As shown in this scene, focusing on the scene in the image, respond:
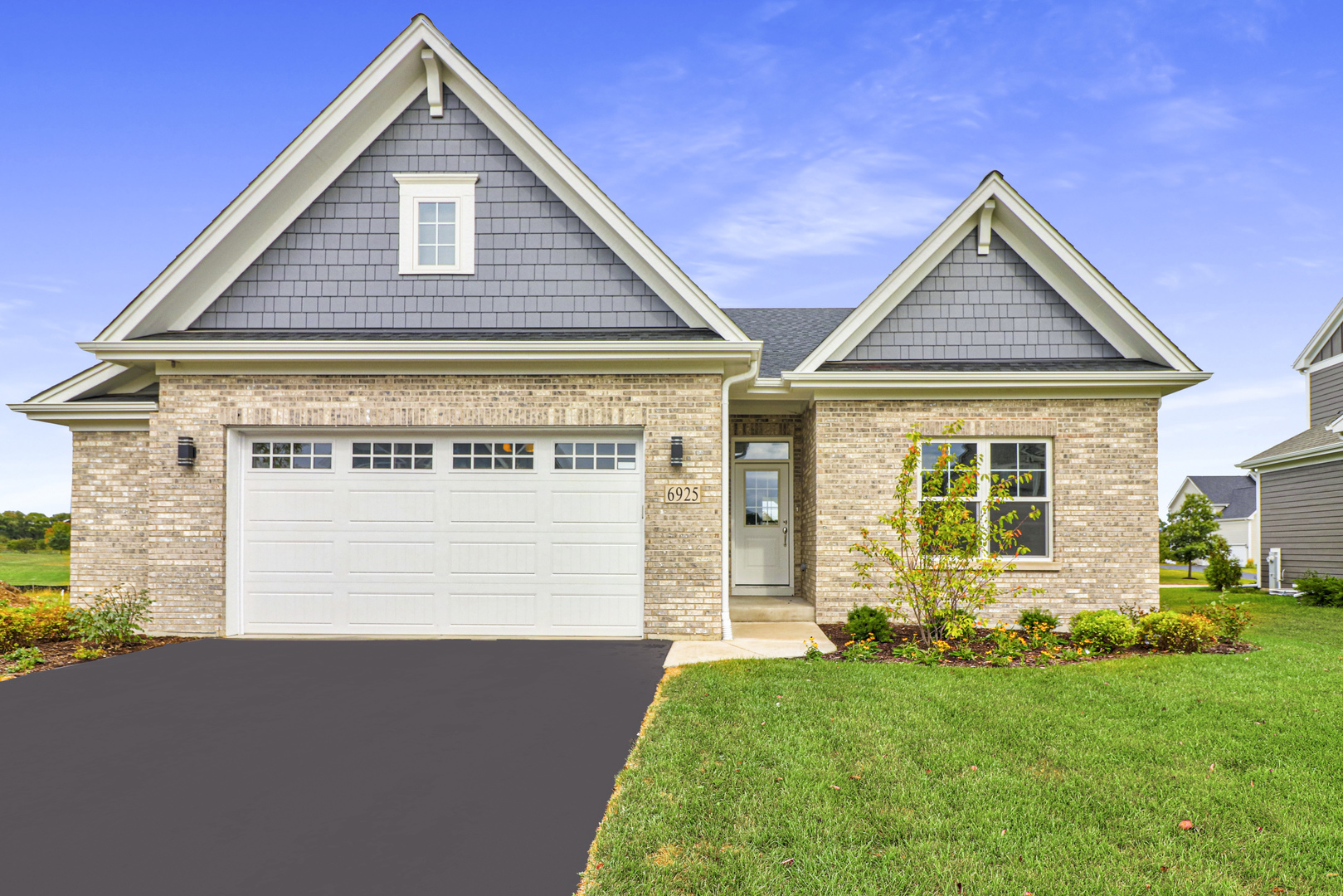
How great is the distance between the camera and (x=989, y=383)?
10.7 meters

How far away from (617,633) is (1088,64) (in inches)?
492

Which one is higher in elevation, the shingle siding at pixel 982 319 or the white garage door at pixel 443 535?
the shingle siding at pixel 982 319

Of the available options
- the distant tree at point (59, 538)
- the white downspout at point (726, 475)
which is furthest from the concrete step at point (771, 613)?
the distant tree at point (59, 538)

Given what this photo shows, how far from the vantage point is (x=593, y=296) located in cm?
1015

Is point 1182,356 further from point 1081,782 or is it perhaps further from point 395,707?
point 395,707

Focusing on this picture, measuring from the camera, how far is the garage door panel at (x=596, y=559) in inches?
382

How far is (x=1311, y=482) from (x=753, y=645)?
1813cm

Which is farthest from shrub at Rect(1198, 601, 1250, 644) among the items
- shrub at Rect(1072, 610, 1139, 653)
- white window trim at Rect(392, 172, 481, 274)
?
white window trim at Rect(392, 172, 481, 274)

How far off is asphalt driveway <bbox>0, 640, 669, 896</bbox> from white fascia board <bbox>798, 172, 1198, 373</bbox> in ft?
20.0

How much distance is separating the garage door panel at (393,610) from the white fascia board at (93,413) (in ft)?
13.5

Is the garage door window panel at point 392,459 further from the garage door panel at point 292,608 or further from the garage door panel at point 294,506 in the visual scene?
the garage door panel at point 292,608

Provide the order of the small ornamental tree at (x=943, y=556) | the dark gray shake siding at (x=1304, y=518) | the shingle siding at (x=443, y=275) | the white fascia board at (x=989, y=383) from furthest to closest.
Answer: the dark gray shake siding at (x=1304, y=518)
the white fascia board at (x=989, y=383)
the shingle siding at (x=443, y=275)
the small ornamental tree at (x=943, y=556)

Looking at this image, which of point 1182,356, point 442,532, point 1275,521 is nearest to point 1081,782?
point 442,532

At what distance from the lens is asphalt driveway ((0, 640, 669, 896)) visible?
3.66 m
